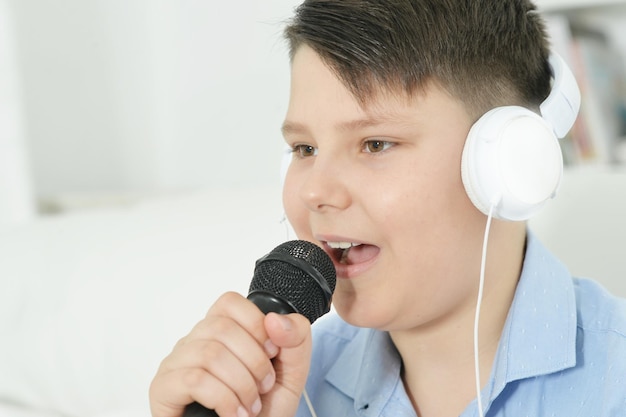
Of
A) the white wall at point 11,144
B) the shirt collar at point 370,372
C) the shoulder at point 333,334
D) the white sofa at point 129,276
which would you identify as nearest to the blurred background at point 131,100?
the white wall at point 11,144

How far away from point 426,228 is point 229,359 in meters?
0.26

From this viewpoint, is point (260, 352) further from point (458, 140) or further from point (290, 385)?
point (458, 140)

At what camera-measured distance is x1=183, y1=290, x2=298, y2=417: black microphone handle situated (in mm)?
736

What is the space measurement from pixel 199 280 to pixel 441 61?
0.67 meters

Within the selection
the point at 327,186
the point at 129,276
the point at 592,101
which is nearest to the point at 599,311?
the point at 327,186

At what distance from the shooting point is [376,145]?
86 cm

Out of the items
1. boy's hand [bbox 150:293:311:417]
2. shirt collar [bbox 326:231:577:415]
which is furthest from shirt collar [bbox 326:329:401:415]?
boy's hand [bbox 150:293:311:417]

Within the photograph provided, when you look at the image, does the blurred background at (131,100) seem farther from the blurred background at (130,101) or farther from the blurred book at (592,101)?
the blurred book at (592,101)

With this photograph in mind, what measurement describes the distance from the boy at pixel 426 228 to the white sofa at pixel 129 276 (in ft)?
0.96

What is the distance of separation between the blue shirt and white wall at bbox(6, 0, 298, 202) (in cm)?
91

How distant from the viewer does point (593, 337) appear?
0.91m

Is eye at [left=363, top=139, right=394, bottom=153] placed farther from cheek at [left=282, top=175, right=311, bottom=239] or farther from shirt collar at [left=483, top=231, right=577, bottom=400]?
shirt collar at [left=483, top=231, right=577, bottom=400]

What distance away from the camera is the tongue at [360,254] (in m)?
0.88

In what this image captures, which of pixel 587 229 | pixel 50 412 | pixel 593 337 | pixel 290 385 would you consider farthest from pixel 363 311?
pixel 50 412
